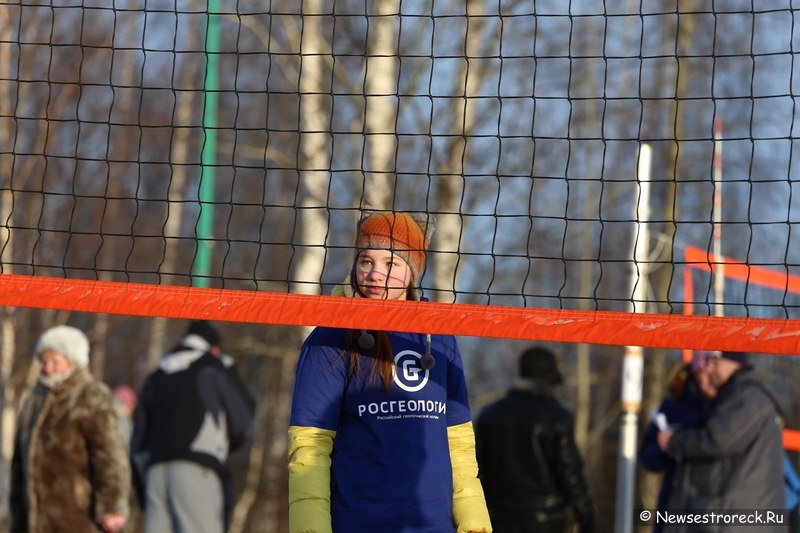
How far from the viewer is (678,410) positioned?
5992mm

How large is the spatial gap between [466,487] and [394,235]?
0.78 meters

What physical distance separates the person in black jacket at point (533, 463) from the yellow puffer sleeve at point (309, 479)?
9.78 ft

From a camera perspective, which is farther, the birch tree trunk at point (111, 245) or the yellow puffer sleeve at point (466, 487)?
the birch tree trunk at point (111, 245)

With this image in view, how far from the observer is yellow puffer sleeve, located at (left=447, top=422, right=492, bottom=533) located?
10.0 ft

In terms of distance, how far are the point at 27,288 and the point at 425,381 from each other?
1.39m

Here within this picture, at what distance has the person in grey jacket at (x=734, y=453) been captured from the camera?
5387 millimetres

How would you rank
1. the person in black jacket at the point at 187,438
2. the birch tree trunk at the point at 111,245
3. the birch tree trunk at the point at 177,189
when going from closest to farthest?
the person in black jacket at the point at 187,438 < the birch tree trunk at the point at 111,245 < the birch tree trunk at the point at 177,189

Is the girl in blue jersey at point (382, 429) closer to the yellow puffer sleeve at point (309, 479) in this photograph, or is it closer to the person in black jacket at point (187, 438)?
the yellow puffer sleeve at point (309, 479)

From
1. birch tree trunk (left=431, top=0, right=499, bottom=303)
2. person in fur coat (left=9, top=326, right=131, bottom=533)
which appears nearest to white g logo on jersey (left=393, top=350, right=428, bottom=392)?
person in fur coat (left=9, top=326, right=131, bottom=533)

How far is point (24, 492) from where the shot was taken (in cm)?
612

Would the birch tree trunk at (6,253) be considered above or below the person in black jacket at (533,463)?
above

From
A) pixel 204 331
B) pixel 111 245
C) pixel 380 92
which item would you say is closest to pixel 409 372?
pixel 204 331

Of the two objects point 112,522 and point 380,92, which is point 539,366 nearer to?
point 112,522

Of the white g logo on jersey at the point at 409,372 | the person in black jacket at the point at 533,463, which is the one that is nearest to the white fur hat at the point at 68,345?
the person in black jacket at the point at 533,463
